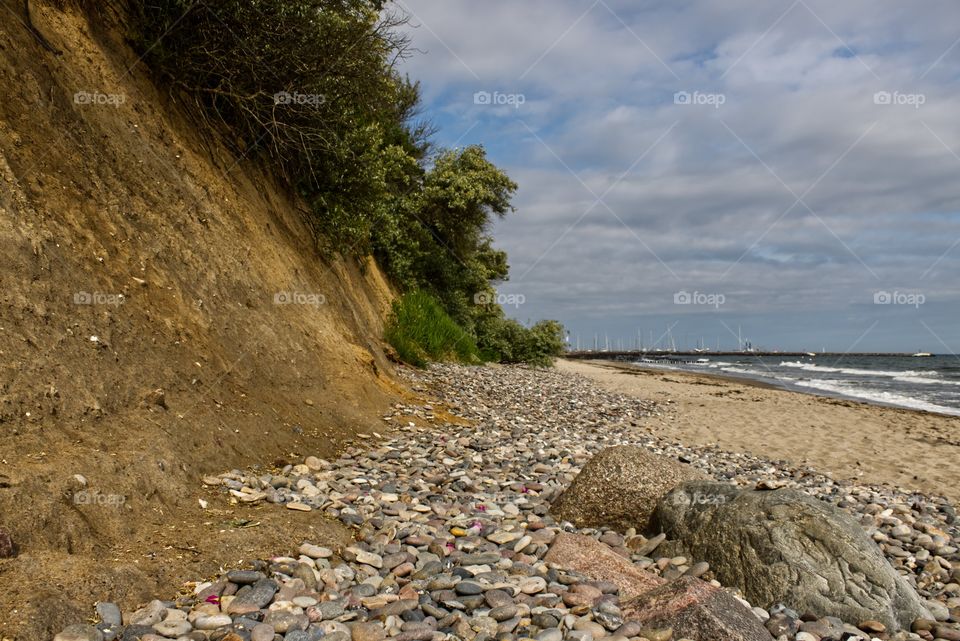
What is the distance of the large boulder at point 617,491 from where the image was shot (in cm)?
625

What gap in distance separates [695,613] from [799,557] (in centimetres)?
158

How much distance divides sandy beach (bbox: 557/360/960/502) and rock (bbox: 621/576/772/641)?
306 inches

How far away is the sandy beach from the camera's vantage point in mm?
11203

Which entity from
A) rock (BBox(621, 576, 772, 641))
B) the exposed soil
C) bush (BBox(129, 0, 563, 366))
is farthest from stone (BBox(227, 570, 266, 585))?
bush (BBox(129, 0, 563, 366))

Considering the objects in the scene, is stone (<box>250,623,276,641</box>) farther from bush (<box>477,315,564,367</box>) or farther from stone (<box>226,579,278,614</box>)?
bush (<box>477,315,564,367</box>)

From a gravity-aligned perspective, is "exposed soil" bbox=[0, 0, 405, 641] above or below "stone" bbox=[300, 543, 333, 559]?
above

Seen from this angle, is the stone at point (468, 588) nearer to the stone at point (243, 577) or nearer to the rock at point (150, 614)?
the stone at point (243, 577)

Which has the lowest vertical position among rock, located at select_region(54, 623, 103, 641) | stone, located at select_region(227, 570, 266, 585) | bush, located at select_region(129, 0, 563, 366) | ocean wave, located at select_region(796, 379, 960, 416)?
rock, located at select_region(54, 623, 103, 641)

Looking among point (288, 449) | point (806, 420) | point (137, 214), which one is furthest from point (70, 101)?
point (806, 420)

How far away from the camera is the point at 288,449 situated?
691cm

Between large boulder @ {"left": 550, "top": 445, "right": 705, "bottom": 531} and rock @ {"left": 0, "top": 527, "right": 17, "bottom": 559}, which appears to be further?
large boulder @ {"left": 550, "top": 445, "right": 705, "bottom": 531}

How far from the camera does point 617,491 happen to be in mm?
6305

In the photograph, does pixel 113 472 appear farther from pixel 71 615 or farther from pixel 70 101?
pixel 70 101

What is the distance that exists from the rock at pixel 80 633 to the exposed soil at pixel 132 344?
9cm
